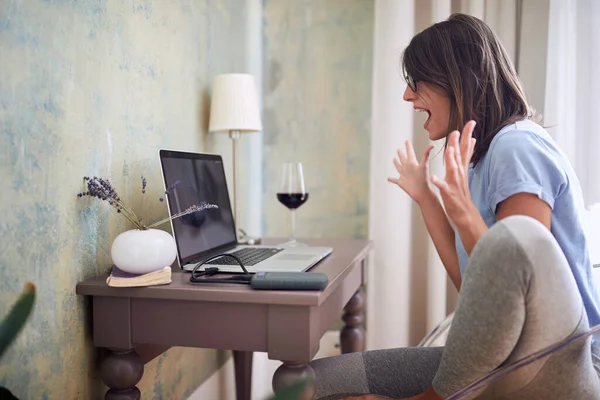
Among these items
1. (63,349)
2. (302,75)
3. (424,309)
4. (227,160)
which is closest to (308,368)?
(63,349)

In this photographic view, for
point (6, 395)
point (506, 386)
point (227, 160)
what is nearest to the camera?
point (6, 395)

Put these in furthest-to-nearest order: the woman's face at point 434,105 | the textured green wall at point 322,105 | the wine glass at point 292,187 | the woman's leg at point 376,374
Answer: the textured green wall at point 322,105 < the wine glass at point 292,187 < the woman's face at point 434,105 < the woman's leg at point 376,374

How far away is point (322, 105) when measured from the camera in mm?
2504

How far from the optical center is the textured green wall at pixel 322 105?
8.09ft

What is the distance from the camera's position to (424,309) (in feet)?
7.80

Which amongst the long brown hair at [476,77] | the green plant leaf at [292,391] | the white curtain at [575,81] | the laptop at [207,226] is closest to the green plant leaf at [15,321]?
the green plant leaf at [292,391]

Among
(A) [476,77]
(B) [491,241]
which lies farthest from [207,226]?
(B) [491,241]

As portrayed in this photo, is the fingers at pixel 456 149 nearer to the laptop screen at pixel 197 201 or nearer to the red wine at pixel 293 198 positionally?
the laptop screen at pixel 197 201

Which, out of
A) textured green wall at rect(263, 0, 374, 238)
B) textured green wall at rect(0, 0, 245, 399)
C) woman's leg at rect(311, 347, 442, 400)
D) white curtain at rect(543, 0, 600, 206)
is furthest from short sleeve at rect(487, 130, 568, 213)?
textured green wall at rect(263, 0, 374, 238)

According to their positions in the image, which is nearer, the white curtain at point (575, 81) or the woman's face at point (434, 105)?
the woman's face at point (434, 105)

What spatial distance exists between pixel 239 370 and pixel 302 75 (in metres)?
1.32

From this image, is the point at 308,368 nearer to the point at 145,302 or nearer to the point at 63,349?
the point at 145,302

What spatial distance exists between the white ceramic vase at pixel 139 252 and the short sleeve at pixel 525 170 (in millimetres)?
673

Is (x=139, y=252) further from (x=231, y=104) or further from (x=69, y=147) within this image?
(x=231, y=104)
